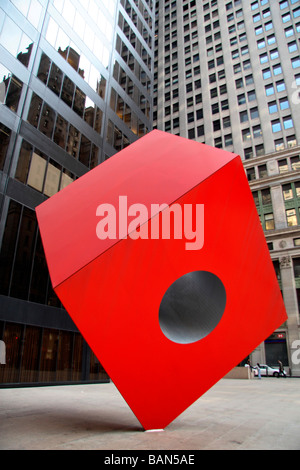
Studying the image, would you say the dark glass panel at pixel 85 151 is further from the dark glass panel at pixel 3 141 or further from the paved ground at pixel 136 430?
the paved ground at pixel 136 430

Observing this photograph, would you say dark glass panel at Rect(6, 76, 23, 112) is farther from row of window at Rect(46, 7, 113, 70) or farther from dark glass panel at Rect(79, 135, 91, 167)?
dark glass panel at Rect(79, 135, 91, 167)

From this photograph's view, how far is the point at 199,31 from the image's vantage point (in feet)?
177

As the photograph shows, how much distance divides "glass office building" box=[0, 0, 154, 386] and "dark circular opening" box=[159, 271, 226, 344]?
961 cm

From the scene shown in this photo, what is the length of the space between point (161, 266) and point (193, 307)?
79.7 inches

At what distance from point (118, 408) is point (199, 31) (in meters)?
62.0

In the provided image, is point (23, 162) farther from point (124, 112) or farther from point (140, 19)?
point (140, 19)

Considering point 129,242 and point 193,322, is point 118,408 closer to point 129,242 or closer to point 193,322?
point 193,322

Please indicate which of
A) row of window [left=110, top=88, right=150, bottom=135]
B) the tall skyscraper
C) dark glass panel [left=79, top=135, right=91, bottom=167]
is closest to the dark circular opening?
dark glass panel [left=79, top=135, right=91, bottom=167]

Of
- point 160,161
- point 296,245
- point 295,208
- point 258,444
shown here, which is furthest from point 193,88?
point 258,444

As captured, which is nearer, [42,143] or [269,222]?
[42,143]

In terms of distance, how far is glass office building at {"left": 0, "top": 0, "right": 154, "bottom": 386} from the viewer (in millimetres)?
14227

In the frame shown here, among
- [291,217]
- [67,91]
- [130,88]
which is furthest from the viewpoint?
[291,217]

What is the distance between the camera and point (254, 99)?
4403 cm

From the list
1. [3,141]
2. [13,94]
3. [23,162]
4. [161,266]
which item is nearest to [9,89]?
[13,94]
